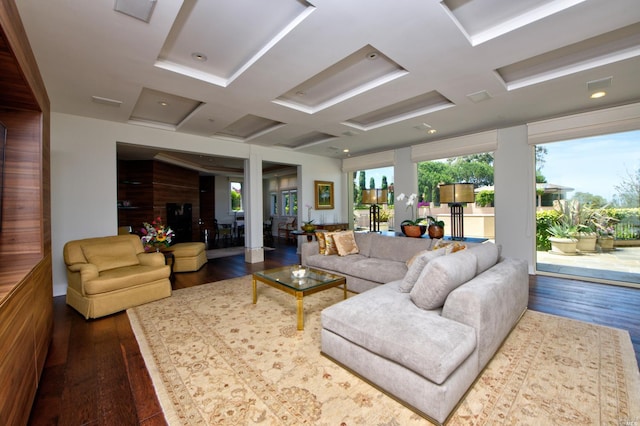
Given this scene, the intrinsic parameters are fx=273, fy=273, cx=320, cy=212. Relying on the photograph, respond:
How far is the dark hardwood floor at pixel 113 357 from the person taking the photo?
1707mm

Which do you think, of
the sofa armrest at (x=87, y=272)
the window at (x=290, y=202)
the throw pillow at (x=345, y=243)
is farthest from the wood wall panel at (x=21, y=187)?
the window at (x=290, y=202)

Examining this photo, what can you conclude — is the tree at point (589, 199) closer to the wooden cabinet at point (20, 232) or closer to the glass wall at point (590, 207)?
the glass wall at point (590, 207)

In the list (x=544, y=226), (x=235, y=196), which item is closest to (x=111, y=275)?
(x=544, y=226)

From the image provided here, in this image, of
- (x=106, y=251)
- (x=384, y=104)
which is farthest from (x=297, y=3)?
(x=106, y=251)

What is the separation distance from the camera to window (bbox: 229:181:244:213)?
Result: 36.6 feet

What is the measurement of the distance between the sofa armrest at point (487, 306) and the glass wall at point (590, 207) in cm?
334

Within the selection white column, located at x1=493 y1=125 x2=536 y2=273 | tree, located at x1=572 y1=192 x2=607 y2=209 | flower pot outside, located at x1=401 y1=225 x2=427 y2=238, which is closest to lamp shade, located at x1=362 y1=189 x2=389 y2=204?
flower pot outside, located at x1=401 y1=225 x2=427 y2=238

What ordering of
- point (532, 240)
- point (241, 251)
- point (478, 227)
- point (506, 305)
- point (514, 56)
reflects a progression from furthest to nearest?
point (241, 251)
point (478, 227)
point (532, 240)
point (514, 56)
point (506, 305)

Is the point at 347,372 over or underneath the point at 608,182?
underneath

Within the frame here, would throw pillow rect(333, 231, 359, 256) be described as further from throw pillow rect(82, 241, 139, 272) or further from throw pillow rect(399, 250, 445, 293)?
throw pillow rect(82, 241, 139, 272)

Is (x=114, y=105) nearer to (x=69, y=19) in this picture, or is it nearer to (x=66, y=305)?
(x=69, y=19)

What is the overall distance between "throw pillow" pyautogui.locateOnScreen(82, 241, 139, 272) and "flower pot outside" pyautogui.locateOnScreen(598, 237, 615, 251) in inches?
289

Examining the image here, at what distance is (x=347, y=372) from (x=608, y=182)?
16.8 feet

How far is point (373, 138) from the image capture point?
5.82 meters
